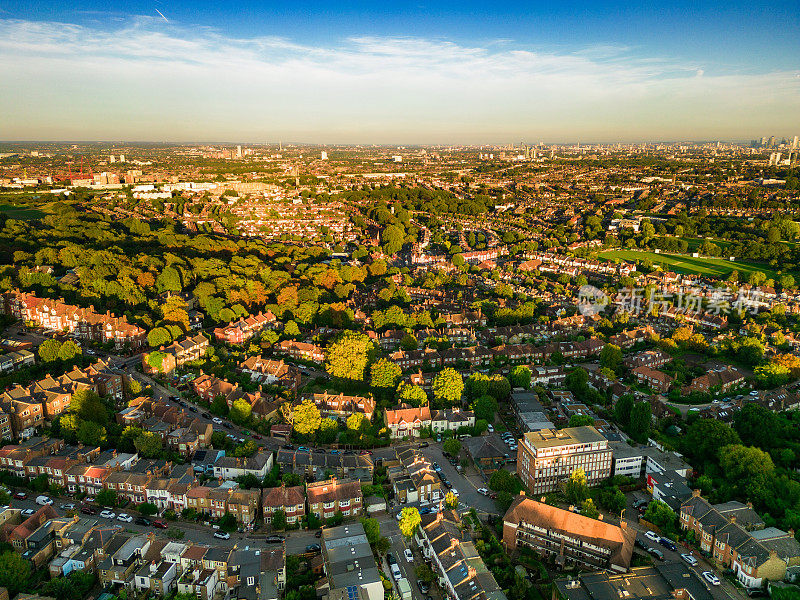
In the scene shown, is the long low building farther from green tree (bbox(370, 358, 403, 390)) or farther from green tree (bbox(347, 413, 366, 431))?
green tree (bbox(370, 358, 403, 390))

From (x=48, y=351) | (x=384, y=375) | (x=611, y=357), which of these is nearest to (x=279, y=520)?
(x=384, y=375)

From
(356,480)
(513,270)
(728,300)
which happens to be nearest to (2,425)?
(356,480)

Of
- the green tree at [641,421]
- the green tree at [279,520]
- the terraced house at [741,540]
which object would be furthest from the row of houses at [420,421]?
the terraced house at [741,540]

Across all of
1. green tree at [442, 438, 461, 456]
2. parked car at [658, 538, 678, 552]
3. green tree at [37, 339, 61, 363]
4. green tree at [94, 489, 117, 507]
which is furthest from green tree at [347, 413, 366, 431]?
green tree at [37, 339, 61, 363]

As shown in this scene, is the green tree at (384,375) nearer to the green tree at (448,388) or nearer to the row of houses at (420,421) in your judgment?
the green tree at (448,388)

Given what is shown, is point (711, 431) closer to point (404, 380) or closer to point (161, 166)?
point (404, 380)
